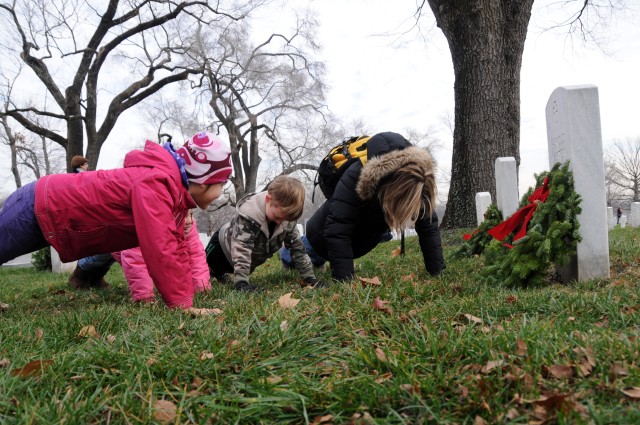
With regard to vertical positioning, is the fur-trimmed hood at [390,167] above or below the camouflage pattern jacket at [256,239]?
above

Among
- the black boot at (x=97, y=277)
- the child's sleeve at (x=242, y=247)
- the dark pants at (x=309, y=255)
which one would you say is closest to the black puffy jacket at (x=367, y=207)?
the child's sleeve at (x=242, y=247)

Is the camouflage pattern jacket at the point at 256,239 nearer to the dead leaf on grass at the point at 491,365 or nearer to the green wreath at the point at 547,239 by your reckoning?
the green wreath at the point at 547,239

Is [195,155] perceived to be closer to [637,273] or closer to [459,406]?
[459,406]

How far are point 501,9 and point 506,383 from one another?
8230 millimetres

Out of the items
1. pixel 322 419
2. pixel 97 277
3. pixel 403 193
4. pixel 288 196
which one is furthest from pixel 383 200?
pixel 97 277

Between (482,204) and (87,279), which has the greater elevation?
(482,204)

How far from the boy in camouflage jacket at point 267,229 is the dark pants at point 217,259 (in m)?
0.31

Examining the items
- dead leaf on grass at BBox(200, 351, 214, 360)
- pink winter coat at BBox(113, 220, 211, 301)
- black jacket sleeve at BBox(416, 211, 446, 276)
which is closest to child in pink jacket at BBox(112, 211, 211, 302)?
pink winter coat at BBox(113, 220, 211, 301)

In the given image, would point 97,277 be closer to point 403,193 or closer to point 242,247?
point 242,247

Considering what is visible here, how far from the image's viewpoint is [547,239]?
3.45 m

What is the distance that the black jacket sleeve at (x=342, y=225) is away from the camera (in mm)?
4000

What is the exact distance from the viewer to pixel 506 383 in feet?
5.25

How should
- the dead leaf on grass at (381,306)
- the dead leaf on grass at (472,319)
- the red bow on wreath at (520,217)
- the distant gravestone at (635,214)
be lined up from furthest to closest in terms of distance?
the distant gravestone at (635,214) → the red bow on wreath at (520,217) → the dead leaf on grass at (381,306) → the dead leaf on grass at (472,319)

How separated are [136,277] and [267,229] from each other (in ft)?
4.02
